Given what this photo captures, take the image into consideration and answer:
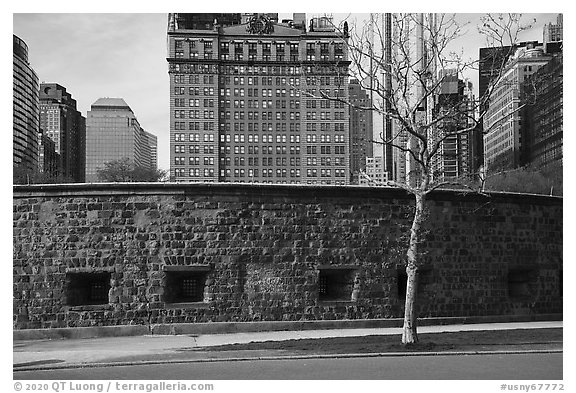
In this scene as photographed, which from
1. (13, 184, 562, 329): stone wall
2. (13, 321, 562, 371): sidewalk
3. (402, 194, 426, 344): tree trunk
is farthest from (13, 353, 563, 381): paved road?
(13, 184, 562, 329): stone wall

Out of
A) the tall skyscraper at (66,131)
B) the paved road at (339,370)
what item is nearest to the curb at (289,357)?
the paved road at (339,370)

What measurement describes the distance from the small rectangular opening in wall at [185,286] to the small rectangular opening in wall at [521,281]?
7722mm

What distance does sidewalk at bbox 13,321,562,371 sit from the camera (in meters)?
12.5

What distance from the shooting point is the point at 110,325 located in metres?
16.0

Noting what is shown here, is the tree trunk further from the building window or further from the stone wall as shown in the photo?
the building window

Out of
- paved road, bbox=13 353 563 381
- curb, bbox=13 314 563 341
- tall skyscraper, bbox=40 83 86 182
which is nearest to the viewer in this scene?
paved road, bbox=13 353 563 381

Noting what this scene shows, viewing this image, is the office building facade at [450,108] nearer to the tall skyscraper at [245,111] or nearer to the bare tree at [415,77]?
the bare tree at [415,77]

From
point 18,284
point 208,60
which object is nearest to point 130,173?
point 208,60

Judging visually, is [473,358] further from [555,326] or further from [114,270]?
[114,270]

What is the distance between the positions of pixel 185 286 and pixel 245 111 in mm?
140208

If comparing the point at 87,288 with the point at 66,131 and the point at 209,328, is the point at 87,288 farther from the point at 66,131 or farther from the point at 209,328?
the point at 66,131

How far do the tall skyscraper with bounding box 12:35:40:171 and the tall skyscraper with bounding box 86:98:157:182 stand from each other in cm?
11019

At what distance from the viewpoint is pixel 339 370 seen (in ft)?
38.4

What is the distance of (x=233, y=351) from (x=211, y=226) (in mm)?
3932
